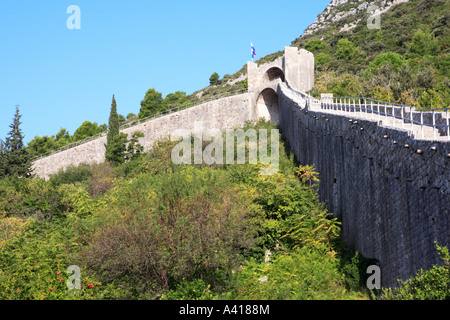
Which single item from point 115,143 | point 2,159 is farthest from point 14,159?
point 115,143

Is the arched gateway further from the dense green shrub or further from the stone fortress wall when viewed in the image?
the dense green shrub

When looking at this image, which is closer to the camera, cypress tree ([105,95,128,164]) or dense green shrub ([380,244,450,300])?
dense green shrub ([380,244,450,300])

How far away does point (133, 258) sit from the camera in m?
22.3

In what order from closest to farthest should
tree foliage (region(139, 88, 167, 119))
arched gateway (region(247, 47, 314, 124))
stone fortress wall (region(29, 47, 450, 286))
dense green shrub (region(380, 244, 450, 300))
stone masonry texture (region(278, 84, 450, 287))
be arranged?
1. dense green shrub (region(380, 244, 450, 300))
2. stone masonry texture (region(278, 84, 450, 287))
3. stone fortress wall (region(29, 47, 450, 286))
4. arched gateway (region(247, 47, 314, 124))
5. tree foliage (region(139, 88, 167, 119))

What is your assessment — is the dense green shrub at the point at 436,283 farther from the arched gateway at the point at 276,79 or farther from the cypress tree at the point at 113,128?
the arched gateway at the point at 276,79

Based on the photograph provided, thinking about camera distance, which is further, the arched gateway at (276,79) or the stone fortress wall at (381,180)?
the arched gateway at (276,79)

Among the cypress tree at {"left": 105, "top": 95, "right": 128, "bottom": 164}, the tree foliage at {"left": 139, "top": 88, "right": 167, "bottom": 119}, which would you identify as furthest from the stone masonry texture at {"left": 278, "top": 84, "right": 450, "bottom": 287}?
the tree foliage at {"left": 139, "top": 88, "right": 167, "bottom": 119}

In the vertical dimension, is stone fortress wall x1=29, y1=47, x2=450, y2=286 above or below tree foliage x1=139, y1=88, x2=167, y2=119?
below

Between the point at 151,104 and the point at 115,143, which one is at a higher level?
the point at 151,104

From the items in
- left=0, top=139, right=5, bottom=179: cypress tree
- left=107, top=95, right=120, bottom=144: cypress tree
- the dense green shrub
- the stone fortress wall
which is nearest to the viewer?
the dense green shrub

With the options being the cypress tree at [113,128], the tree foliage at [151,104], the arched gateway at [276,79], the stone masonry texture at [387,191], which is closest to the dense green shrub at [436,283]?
the stone masonry texture at [387,191]

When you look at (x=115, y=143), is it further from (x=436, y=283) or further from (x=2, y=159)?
(x=436, y=283)
